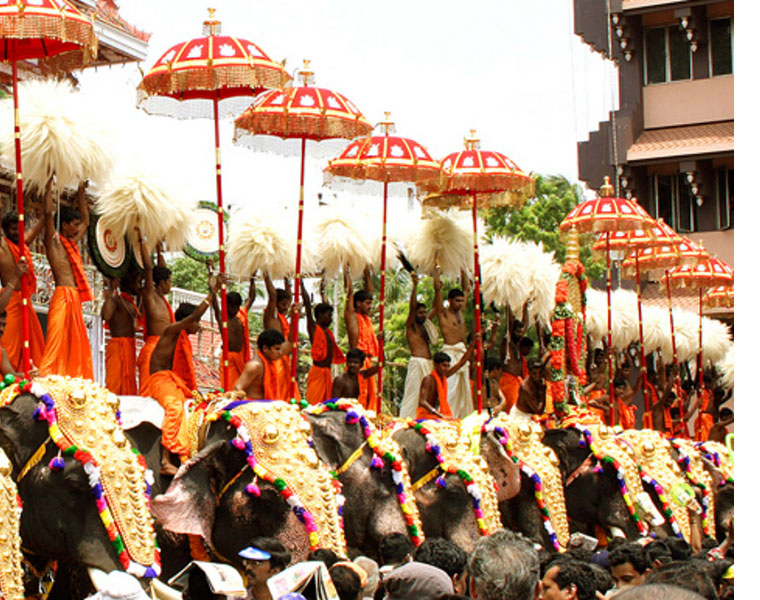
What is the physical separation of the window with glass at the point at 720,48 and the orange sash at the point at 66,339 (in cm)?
1727

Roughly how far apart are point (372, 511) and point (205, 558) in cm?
118

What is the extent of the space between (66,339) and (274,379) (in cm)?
169

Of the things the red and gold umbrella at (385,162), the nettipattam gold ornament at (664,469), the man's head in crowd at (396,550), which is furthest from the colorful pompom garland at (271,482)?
the nettipattam gold ornament at (664,469)

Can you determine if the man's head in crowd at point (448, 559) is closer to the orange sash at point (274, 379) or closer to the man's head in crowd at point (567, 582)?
the man's head in crowd at point (567, 582)

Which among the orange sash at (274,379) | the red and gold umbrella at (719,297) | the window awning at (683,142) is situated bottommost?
the orange sash at (274,379)

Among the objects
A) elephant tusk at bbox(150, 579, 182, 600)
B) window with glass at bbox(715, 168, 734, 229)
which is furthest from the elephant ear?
window with glass at bbox(715, 168, 734, 229)

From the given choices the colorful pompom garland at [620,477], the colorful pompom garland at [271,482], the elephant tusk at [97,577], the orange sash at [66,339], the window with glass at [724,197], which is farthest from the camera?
the window with glass at [724,197]

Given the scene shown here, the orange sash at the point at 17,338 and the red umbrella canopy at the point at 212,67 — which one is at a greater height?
the red umbrella canopy at the point at 212,67

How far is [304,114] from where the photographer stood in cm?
944

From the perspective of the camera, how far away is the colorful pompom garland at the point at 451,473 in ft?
27.2

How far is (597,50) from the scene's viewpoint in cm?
2364

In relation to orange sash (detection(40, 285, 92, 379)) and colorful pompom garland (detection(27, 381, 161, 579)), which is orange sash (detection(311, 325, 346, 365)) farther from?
colorful pompom garland (detection(27, 381, 161, 579))

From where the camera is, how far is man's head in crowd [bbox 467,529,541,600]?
12.9 feet

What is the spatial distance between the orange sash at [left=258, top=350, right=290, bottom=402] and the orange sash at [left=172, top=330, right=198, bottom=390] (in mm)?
497
